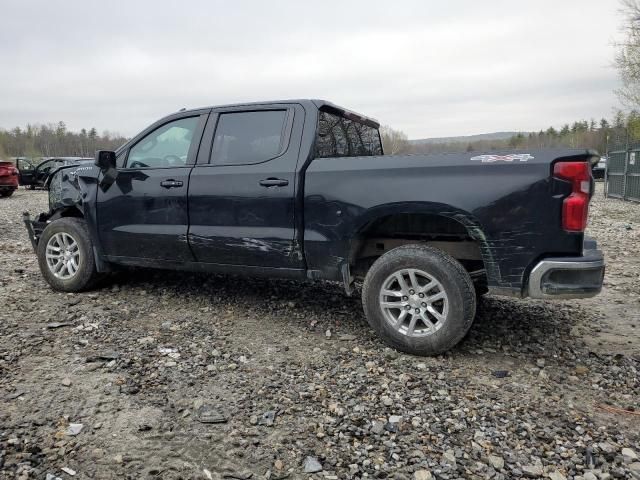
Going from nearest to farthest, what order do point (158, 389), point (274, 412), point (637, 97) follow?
point (274, 412) < point (158, 389) < point (637, 97)

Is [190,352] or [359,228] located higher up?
[359,228]

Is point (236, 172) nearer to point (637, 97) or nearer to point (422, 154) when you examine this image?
point (422, 154)

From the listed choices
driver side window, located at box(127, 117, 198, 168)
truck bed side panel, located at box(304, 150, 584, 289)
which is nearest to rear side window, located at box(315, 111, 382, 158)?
truck bed side panel, located at box(304, 150, 584, 289)

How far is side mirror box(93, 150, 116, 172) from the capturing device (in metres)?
4.52

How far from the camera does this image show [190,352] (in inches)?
142

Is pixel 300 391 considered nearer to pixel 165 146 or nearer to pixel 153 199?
pixel 153 199

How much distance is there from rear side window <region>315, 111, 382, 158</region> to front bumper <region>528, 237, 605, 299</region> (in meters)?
1.91

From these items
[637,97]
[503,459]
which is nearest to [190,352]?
[503,459]

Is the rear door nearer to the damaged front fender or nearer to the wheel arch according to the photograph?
the wheel arch

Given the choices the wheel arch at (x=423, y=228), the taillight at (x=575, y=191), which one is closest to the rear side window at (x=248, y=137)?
the wheel arch at (x=423, y=228)

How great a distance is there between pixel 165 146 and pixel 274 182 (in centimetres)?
137

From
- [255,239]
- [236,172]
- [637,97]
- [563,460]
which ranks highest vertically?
[637,97]

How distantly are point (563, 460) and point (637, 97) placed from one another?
2689 centimetres

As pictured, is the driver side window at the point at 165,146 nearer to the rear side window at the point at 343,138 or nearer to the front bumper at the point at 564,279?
the rear side window at the point at 343,138
